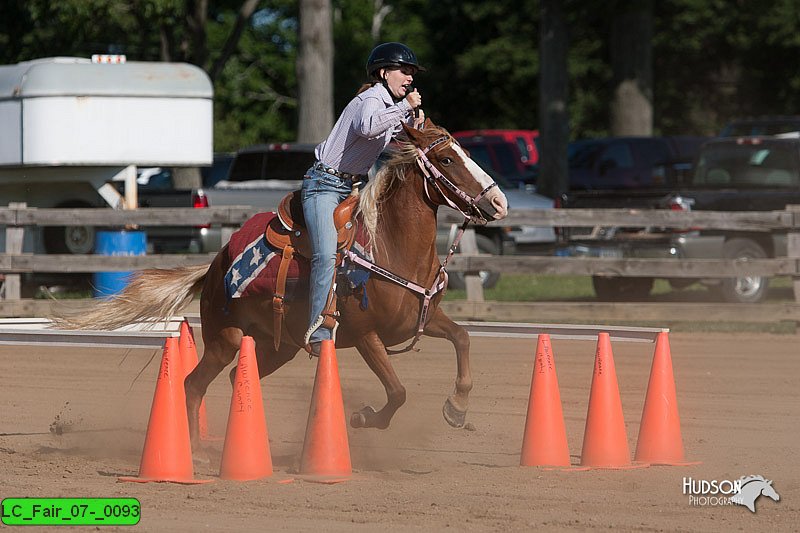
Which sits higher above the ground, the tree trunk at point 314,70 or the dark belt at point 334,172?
the tree trunk at point 314,70

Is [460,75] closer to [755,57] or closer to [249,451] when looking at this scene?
[755,57]

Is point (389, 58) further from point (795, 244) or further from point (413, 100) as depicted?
point (795, 244)

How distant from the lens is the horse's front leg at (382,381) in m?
8.06

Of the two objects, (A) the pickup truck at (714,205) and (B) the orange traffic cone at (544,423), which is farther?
(A) the pickup truck at (714,205)

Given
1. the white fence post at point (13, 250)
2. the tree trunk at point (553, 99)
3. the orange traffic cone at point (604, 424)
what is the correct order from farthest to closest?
1. the tree trunk at point (553, 99)
2. the white fence post at point (13, 250)
3. the orange traffic cone at point (604, 424)

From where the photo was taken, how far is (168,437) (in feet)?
24.7

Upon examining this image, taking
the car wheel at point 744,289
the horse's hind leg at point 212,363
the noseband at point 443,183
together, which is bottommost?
the horse's hind leg at point 212,363

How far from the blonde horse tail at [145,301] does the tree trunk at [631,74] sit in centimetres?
2782

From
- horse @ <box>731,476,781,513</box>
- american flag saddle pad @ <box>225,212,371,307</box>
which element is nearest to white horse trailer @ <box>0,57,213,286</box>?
american flag saddle pad @ <box>225,212,371,307</box>

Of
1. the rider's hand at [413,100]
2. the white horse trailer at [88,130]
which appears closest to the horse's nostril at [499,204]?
the rider's hand at [413,100]

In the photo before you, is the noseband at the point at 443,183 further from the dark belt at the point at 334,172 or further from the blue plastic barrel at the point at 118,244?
the blue plastic barrel at the point at 118,244

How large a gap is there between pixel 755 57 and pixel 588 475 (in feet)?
132

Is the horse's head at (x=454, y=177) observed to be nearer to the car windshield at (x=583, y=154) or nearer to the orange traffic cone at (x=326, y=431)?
the orange traffic cone at (x=326, y=431)

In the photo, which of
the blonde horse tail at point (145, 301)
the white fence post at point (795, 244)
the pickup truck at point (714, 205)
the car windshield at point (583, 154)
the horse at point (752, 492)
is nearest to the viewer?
the horse at point (752, 492)
